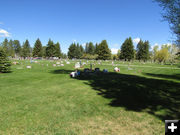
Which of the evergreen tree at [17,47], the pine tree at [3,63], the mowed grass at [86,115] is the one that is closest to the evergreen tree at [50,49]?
the evergreen tree at [17,47]

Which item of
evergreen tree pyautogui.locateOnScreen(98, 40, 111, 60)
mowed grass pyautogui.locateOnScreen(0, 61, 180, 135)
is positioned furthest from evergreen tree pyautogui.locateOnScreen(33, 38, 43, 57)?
mowed grass pyautogui.locateOnScreen(0, 61, 180, 135)

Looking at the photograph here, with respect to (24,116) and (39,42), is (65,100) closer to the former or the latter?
(24,116)

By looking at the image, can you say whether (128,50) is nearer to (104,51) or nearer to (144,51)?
(144,51)

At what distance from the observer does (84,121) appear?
450 centimetres

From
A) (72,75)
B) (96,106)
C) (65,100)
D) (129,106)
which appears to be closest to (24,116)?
(65,100)

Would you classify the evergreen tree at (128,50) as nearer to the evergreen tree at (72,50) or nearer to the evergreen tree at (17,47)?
the evergreen tree at (72,50)

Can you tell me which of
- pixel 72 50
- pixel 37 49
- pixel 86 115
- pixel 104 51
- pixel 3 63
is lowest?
pixel 86 115

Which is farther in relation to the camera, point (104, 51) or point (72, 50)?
point (72, 50)

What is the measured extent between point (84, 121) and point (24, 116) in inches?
103

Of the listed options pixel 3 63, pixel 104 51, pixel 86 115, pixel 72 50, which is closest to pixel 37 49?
pixel 72 50

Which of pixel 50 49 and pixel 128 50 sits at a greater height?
pixel 50 49

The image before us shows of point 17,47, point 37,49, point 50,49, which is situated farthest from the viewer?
point 17,47

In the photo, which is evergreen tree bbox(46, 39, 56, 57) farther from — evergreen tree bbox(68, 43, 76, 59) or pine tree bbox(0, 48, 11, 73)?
pine tree bbox(0, 48, 11, 73)

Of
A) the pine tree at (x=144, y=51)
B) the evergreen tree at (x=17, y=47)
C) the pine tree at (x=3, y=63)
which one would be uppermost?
the evergreen tree at (x=17, y=47)
